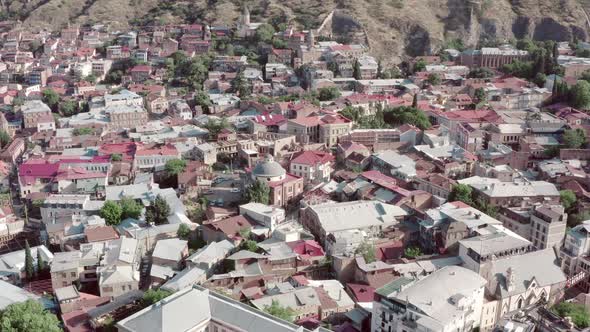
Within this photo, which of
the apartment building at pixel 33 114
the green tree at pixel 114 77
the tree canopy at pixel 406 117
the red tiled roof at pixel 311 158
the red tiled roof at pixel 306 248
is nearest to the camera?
the red tiled roof at pixel 306 248

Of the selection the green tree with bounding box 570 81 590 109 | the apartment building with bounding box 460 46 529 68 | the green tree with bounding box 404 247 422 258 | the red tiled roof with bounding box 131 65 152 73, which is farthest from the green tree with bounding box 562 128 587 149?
the red tiled roof with bounding box 131 65 152 73

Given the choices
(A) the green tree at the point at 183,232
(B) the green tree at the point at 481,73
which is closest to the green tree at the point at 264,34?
(B) the green tree at the point at 481,73

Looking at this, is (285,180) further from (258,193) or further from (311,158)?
(311,158)

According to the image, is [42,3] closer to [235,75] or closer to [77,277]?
[235,75]

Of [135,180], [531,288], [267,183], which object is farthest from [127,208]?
[531,288]

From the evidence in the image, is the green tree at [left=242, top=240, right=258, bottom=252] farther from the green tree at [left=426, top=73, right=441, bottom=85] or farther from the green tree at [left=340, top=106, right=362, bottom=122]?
the green tree at [left=426, top=73, right=441, bottom=85]

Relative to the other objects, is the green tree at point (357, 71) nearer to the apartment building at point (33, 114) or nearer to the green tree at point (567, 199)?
the apartment building at point (33, 114)
